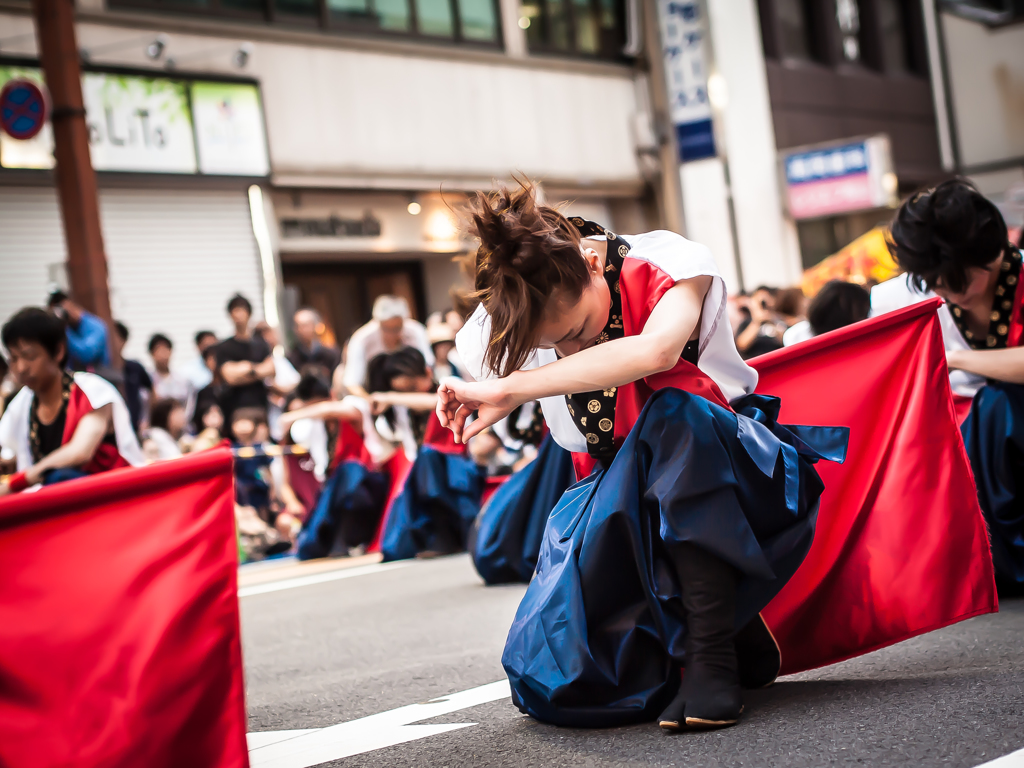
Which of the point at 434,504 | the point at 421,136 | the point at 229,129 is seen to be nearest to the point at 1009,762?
the point at 434,504

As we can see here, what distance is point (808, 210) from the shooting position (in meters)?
20.7

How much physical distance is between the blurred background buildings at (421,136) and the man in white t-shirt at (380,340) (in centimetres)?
321

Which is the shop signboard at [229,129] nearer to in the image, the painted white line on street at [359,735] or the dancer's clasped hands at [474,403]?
the painted white line on street at [359,735]

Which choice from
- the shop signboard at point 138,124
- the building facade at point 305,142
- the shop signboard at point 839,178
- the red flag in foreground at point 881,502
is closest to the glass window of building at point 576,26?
the building facade at point 305,142

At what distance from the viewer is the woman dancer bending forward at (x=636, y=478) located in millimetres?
2707

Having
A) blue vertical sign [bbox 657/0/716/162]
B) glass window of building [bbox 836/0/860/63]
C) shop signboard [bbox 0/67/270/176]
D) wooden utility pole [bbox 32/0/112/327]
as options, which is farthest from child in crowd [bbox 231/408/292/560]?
glass window of building [bbox 836/0/860/63]

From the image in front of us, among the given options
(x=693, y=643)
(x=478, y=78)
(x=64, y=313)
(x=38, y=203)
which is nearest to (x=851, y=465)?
(x=693, y=643)

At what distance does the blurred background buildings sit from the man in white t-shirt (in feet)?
10.5

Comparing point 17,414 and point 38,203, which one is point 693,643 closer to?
point 17,414

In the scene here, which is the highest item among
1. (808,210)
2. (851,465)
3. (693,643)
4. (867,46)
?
(867,46)

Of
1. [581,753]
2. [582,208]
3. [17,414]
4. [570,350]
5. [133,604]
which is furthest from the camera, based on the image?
[582,208]

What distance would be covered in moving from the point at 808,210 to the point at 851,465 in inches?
710

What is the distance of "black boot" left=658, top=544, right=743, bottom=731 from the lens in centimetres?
269

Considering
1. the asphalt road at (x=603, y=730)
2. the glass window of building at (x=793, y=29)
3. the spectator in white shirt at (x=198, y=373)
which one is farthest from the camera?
the glass window of building at (x=793, y=29)
